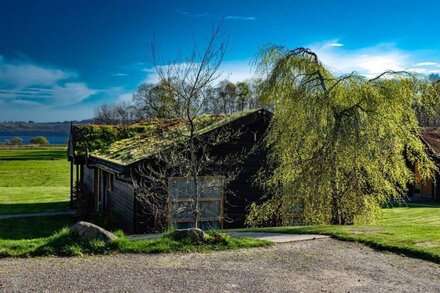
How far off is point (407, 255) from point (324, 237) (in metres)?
1.94

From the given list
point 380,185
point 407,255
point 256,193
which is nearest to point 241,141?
point 256,193

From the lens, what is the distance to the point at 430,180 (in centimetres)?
2919

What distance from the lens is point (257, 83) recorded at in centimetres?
1452

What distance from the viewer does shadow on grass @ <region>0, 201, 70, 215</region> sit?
22.2 meters

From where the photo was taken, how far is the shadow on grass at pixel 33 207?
22.2 meters

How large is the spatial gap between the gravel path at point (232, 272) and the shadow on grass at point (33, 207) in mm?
15512

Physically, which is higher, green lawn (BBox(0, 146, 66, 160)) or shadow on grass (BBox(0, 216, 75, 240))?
green lawn (BBox(0, 146, 66, 160))

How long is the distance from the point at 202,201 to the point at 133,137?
7135mm

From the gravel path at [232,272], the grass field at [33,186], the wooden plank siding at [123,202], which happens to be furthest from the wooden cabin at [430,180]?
the gravel path at [232,272]

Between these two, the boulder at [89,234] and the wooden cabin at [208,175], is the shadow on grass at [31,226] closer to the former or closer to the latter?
the wooden cabin at [208,175]

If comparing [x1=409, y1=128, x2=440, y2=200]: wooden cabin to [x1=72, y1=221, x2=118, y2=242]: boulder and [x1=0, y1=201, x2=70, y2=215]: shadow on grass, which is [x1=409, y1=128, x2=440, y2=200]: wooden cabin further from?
[x1=72, y1=221, x2=118, y2=242]: boulder

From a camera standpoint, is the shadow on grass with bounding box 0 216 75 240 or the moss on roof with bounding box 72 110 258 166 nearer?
the moss on roof with bounding box 72 110 258 166

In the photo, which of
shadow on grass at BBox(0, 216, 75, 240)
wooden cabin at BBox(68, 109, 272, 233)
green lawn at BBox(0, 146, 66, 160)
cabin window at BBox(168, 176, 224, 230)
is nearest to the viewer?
wooden cabin at BBox(68, 109, 272, 233)

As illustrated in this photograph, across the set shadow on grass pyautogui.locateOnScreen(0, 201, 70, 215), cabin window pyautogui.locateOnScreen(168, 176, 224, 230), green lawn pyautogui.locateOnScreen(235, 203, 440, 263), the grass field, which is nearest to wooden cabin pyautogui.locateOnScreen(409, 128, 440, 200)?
cabin window pyautogui.locateOnScreen(168, 176, 224, 230)
